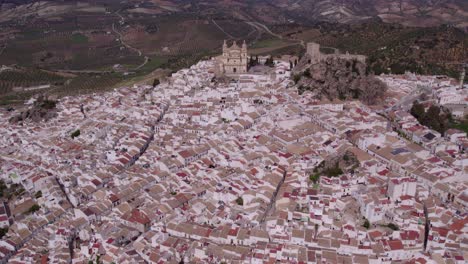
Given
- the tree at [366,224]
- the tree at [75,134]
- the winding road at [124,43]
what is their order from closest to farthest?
1. the tree at [366,224]
2. the tree at [75,134]
3. the winding road at [124,43]

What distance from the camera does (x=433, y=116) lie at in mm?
37125

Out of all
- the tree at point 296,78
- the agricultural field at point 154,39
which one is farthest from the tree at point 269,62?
the agricultural field at point 154,39

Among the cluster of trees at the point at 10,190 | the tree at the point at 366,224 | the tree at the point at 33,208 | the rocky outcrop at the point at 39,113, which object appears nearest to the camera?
the tree at the point at 366,224

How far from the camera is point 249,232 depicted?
24.4 m

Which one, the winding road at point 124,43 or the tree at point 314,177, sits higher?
the tree at point 314,177

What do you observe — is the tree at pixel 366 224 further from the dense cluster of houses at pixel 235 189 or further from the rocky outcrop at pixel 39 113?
the rocky outcrop at pixel 39 113

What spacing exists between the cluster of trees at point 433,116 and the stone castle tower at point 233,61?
19357mm

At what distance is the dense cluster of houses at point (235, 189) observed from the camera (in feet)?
77.0

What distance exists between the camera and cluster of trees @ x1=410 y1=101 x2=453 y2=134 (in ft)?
120

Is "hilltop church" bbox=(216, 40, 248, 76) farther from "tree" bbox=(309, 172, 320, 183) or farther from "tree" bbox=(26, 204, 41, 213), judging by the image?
"tree" bbox=(26, 204, 41, 213)

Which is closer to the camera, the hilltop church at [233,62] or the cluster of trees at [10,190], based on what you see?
the cluster of trees at [10,190]

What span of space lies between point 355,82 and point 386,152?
1245cm

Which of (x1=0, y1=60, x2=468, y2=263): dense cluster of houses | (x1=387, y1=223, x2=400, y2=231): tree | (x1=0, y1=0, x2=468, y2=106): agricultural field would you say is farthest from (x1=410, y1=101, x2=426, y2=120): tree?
(x1=387, y1=223, x2=400, y2=231): tree

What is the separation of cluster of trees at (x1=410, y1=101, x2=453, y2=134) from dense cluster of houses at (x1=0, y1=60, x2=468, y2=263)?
1870 mm
